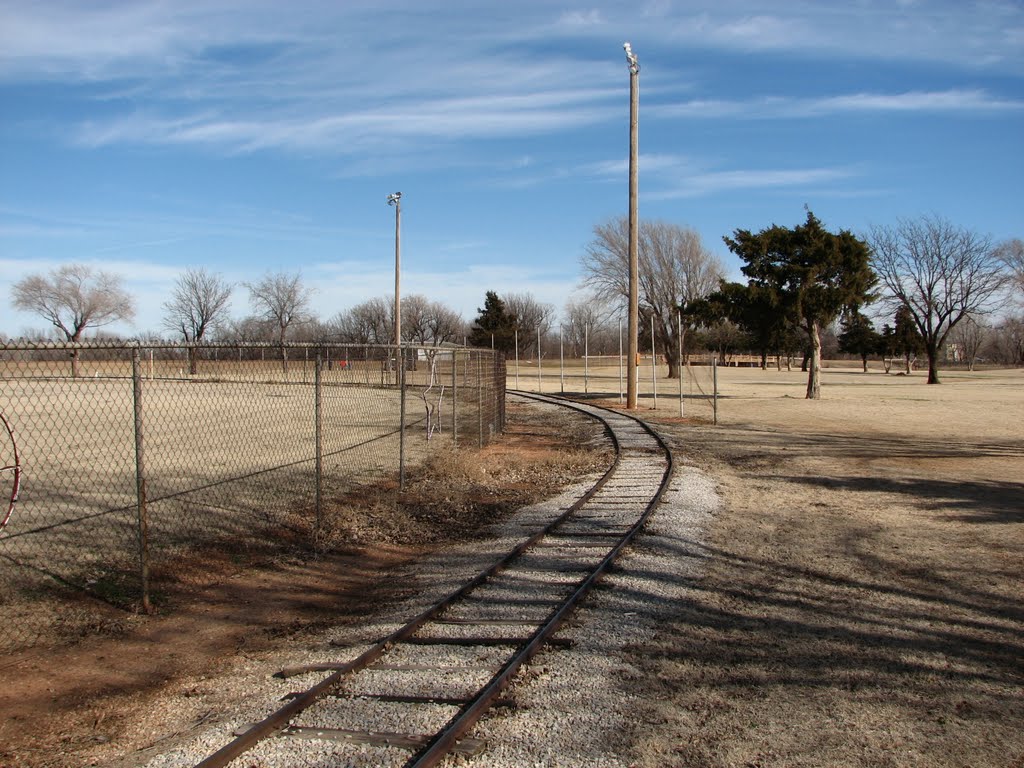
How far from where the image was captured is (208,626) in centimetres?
625

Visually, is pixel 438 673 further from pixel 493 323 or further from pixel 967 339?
pixel 967 339

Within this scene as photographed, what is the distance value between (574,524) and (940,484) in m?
6.80

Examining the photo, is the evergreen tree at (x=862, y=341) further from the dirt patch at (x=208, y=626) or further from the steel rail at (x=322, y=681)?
the steel rail at (x=322, y=681)

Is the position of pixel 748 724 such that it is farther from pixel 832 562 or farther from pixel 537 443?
pixel 537 443

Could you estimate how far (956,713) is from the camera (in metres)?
4.63

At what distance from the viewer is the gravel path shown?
13.4ft

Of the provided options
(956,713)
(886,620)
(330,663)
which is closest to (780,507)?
(886,620)

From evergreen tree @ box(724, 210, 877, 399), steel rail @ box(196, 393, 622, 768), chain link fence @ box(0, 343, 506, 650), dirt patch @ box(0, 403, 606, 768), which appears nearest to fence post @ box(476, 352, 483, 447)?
chain link fence @ box(0, 343, 506, 650)

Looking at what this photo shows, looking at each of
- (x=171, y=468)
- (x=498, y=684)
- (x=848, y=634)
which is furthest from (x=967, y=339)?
(x=498, y=684)

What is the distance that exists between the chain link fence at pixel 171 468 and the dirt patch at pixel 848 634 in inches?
158

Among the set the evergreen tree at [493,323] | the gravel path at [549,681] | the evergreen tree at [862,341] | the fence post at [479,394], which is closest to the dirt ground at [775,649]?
the gravel path at [549,681]

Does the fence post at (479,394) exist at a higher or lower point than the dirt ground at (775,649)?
higher

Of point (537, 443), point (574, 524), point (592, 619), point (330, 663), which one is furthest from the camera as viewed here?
A: point (537, 443)

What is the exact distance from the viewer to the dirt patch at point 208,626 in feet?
14.6
